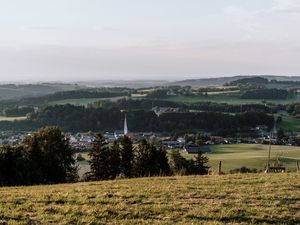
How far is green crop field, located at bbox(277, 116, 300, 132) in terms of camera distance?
87812 millimetres

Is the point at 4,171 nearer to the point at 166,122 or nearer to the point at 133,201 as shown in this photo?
the point at 133,201

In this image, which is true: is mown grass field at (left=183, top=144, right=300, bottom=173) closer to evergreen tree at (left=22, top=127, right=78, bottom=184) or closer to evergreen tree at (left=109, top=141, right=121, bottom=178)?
evergreen tree at (left=109, top=141, right=121, bottom=178)

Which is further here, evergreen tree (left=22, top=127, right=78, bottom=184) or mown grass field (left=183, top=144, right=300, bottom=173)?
mown grass field (left=183, top=144, right=300, bottom=173)

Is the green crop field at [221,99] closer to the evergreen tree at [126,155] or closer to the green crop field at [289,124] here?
the green crop field at [289,124]

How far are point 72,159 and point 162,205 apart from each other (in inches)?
1043

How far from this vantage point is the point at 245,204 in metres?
11.3

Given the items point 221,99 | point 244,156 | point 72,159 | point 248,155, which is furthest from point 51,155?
point 221,99

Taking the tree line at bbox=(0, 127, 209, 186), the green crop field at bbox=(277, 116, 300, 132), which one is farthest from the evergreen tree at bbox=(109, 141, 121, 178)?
the green crop field at bbox=(277, 116, 300, 132)

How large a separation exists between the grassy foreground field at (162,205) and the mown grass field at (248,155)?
29623mm

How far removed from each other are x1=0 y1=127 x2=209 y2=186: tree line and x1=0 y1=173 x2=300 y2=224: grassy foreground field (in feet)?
56.4

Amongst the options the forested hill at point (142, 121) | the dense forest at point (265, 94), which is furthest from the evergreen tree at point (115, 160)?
the dense forest at point (265, 94)

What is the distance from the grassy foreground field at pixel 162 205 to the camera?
9664mm

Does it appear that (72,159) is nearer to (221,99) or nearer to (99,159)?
(99,159)

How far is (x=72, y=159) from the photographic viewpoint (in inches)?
1444
